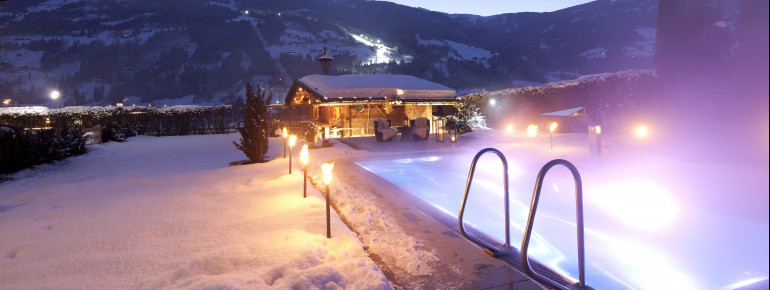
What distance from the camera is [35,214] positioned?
17.4ft

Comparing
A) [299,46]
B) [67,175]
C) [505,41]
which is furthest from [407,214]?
[505,41]

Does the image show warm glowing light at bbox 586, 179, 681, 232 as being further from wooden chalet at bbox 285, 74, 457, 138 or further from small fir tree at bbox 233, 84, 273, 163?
wooden chalet at bbox 285, 74, 457, 138

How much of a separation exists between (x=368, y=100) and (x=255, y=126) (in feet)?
31.9

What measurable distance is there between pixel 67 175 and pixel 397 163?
863 cm

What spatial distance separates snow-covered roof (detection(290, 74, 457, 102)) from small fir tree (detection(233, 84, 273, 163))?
26.3ft

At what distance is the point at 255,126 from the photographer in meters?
10.1

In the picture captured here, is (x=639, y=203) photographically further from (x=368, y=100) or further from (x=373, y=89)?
(x=373, y=89)

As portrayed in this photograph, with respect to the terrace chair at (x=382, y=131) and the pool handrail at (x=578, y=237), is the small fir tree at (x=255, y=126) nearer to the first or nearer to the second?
the terrace chair at (x=382, y=131)

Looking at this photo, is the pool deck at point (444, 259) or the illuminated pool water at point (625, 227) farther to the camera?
the illuminated pool water at point (625, 227)

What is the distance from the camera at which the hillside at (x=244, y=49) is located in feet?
288

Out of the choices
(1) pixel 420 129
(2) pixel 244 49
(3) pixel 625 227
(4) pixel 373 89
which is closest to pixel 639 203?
(3) pixel 625 227

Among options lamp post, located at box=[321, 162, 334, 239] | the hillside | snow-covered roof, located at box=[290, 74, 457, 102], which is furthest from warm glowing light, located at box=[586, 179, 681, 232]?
the hillside

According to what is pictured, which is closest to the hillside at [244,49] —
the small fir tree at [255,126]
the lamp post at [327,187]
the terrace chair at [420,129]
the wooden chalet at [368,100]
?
the wooden chalet at [368,100]

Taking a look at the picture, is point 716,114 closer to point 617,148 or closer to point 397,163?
point 617,148
